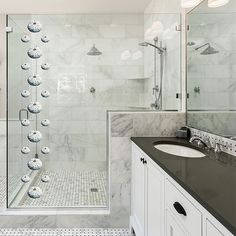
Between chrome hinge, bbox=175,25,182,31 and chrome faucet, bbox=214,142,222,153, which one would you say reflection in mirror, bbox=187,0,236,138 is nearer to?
chrome faucet, bbox=214,142,222,153

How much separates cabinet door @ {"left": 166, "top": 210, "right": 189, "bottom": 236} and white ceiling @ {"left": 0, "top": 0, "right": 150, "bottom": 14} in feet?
→ 10.4

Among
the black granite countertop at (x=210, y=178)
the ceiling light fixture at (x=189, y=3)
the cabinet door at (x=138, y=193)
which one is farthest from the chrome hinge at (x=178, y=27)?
the black granite countertop at (x=210, y=178)

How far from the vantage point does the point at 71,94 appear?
3.76 meters

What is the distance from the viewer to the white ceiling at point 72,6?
383 cm

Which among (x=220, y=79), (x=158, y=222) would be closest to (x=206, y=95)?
(x=220, y=79)

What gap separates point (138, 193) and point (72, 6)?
300cm

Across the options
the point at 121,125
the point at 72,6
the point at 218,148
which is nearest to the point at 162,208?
the point at 218,148

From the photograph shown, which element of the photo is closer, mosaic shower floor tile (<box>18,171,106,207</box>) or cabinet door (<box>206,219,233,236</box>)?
cabinet door (<box>206,219,233,236</box>)

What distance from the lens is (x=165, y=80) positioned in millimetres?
3068

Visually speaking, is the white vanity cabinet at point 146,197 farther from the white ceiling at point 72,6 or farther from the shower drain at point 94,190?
the white ceiling at point 72,6

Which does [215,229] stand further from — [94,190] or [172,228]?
[94,190]

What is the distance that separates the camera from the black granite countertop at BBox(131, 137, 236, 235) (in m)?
0.82

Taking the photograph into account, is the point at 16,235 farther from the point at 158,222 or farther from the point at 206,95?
the point at 206,95

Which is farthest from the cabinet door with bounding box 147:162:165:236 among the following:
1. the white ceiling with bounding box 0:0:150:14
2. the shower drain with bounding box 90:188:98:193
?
the white ceiling with bounding box 0:0:150:14
